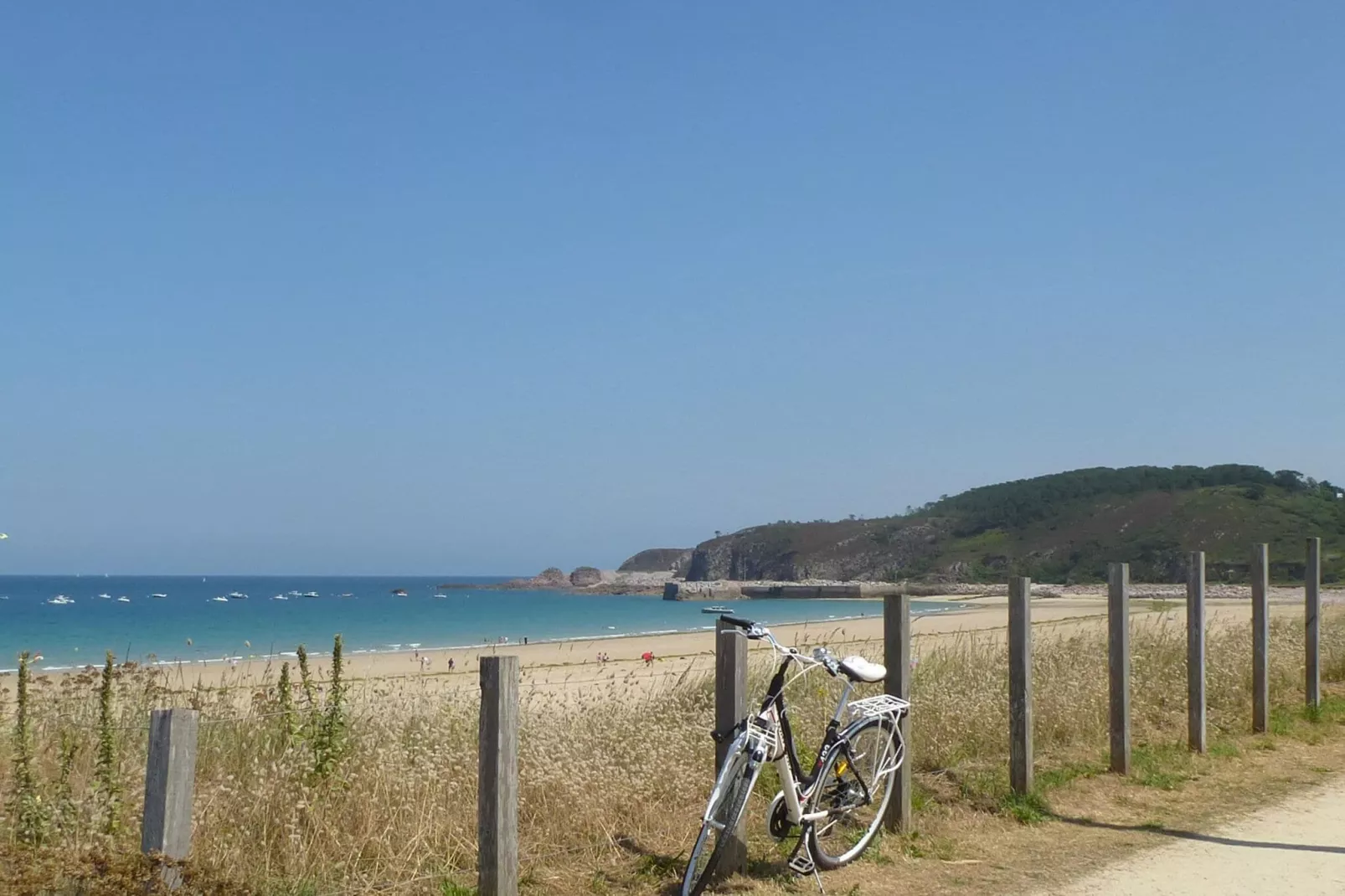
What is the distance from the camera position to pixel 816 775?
6.46 meters

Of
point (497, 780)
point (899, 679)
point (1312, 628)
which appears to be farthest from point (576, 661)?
point (497, 780)

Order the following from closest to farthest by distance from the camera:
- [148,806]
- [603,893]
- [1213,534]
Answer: [148,806] → [603,893] → [1213,534]

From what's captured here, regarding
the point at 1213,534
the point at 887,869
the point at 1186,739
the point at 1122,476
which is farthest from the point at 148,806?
the point at 1122,476

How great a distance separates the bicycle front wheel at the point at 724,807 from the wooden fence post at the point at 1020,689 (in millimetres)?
3267

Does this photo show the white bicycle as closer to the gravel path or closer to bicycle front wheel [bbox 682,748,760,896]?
bicycle front wheel [bbox 682,748,760,896]

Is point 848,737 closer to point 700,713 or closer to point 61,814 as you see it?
point 700,713

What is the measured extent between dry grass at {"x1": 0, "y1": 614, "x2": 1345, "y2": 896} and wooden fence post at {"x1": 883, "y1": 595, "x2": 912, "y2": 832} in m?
0.20

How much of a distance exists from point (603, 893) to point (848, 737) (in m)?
1.62

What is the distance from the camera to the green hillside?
4161 inches

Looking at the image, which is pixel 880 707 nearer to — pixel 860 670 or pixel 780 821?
pixel 860 670

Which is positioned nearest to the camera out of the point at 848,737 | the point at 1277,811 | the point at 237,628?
the point at 848,737

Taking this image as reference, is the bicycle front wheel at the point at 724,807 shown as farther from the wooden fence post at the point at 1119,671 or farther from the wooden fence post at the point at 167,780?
the wooden fence post at the point at 1119,671

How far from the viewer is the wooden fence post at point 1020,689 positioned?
8.43m

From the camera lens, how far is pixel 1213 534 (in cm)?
10956
